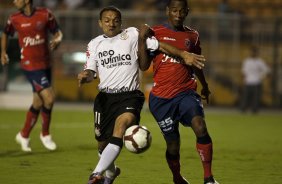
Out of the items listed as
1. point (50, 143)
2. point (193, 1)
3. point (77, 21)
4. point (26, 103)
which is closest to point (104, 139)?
point (50, 143)

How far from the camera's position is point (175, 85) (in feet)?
31.2

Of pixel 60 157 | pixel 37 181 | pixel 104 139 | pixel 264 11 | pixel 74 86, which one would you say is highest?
pixel 104 139

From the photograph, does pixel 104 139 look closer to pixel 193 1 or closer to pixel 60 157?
pixel 60 157

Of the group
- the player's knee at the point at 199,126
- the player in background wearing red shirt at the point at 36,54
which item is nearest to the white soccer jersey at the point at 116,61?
the player's knee at the point at 199,126

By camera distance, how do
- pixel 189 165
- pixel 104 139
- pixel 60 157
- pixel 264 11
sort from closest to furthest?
pixel 104 139 < pixel 189 165 < pixel 60 157 < pixel 264 11

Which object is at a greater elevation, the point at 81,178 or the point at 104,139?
the point at 104,139

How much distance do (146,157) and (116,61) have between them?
13.6ft

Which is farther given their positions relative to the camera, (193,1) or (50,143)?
(193,1)

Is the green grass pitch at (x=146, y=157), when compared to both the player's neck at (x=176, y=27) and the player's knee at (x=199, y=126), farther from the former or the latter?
the player's neck at (x=176, y=27)

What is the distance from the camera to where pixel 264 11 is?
94.1 feet

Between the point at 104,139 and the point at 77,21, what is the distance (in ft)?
58.4

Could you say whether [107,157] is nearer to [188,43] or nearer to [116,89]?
[116,89]

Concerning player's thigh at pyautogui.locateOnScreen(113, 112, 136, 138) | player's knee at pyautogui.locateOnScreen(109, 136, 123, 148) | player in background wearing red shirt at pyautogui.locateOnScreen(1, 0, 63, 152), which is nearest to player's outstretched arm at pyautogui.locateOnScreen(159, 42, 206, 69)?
player's thigh at pyautogui.locateOnScreen(113, 112, 136, 138)

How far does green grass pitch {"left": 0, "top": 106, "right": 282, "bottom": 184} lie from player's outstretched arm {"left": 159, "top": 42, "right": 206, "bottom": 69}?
1824 mm
